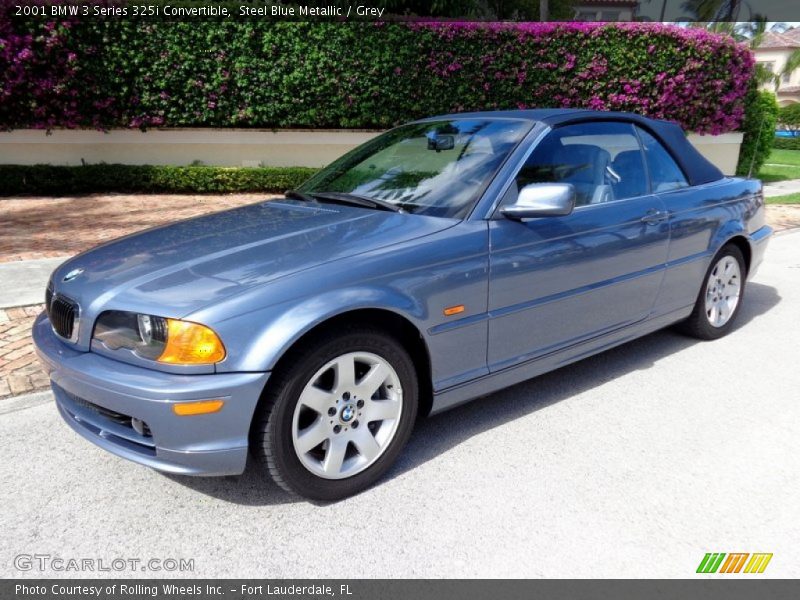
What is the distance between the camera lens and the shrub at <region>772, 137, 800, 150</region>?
31703 mm

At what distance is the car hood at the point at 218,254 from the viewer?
254 centimetres

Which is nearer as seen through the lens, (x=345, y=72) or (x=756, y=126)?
(x=345, y=72)

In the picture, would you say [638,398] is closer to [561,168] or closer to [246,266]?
[561,168]

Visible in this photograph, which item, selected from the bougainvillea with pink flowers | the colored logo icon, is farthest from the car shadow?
the bougainvillea with pink flowers

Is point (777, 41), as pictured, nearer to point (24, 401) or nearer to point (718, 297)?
point (718, 297)

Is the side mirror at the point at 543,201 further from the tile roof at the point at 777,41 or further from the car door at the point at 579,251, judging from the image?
the tile roof at the point at 777,41

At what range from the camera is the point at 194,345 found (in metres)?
2.38

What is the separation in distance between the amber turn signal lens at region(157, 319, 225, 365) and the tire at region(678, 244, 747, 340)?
11.4 ft

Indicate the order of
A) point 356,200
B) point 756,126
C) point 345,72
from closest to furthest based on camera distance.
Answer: point 356,200, point 345,72, point 756,126

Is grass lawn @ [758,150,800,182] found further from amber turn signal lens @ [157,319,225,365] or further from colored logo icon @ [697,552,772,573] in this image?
amber turn signal lens @ [157,319,225,365]

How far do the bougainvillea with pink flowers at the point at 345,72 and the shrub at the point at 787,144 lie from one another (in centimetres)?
2138

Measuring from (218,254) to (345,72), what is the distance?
380 inches

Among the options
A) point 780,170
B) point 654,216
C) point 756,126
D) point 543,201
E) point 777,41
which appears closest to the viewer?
point 543,201
